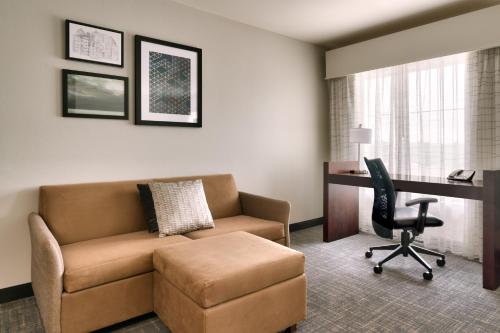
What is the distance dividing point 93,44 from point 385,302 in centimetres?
298

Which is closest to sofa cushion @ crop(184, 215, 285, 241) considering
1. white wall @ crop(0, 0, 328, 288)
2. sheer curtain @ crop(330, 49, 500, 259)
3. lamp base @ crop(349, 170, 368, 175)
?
white wall @ crop(0, 0, 328, 288)

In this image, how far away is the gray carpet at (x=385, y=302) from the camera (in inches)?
81.6

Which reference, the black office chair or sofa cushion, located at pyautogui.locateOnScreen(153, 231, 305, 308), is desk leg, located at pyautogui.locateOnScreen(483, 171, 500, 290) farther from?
sofa cushion, located at pyautogui.locateOnScreen(153, 231, 305, 308)

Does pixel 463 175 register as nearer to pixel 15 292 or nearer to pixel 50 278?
pixel 50 278

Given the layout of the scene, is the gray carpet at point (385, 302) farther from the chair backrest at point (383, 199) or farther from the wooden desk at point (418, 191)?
the chair backrest at point (383, 199)

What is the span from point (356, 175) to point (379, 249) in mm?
812

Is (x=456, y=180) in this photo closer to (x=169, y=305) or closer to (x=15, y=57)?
(x=169, y=305)

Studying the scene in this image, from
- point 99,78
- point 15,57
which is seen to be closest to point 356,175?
point 99,78

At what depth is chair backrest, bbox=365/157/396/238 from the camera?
283cm

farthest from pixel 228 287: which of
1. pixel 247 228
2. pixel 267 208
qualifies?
pixel 267 208

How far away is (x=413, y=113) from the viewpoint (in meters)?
3.73

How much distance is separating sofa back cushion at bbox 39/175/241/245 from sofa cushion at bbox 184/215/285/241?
524 mm

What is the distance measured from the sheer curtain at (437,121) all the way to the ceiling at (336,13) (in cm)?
47

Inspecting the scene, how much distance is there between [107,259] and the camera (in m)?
2.03
